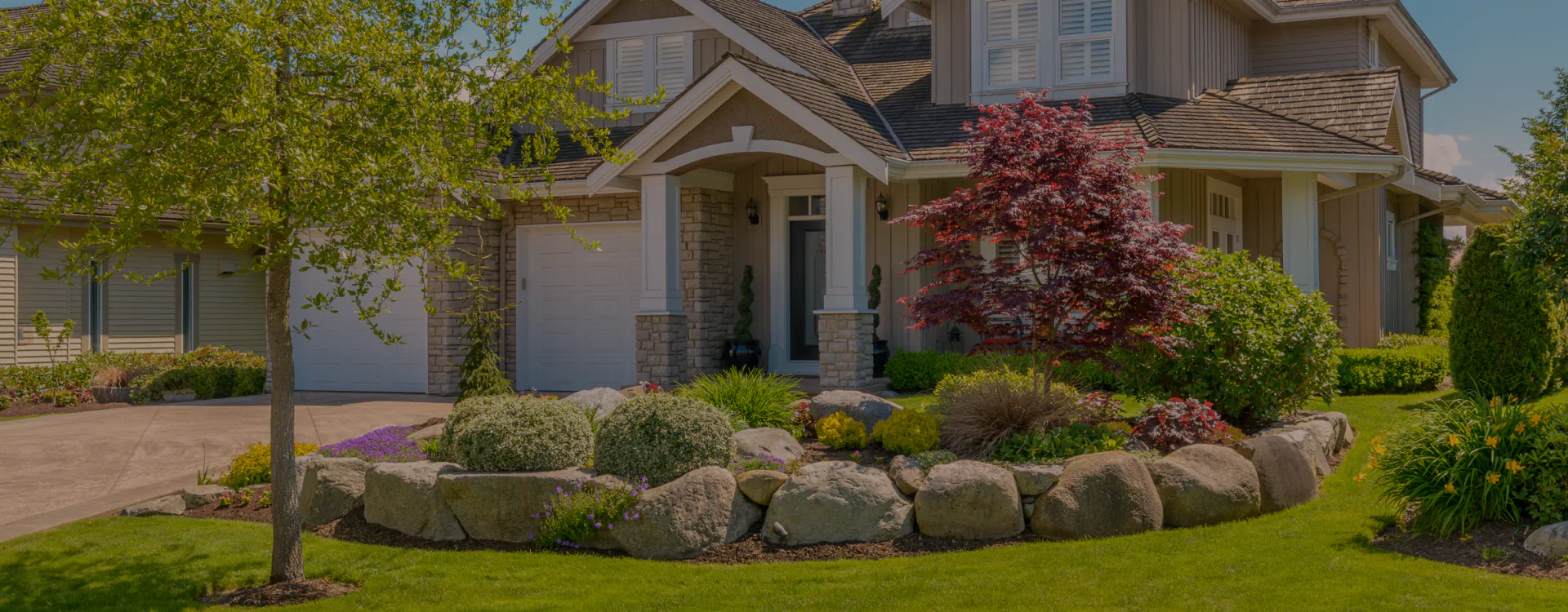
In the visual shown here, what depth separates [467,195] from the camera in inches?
266

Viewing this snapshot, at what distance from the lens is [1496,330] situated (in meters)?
11.4

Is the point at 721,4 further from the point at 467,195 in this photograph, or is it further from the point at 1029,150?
the point at 467,195

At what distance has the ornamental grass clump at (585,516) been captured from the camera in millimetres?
7160

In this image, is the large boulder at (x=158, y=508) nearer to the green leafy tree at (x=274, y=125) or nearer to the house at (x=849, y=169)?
the green leafy tree at (x=274, y=125)

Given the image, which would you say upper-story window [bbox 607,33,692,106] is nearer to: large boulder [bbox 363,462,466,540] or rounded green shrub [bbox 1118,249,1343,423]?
rounded green shrub [bbox 1118,249,1343,423]

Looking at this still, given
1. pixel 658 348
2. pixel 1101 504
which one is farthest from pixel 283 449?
pixel 658 348

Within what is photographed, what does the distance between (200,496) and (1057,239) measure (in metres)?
6.14

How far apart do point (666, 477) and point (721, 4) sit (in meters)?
9.58

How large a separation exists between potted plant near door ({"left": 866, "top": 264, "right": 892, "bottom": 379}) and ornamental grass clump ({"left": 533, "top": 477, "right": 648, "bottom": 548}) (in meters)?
6.23

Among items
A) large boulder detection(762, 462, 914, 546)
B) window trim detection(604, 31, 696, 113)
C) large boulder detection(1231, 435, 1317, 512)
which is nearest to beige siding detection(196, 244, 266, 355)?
window trim detection(604, 31, 696, 113)

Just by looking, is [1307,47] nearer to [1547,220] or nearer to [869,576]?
[1547,220]

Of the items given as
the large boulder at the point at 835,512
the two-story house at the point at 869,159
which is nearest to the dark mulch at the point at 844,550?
the large boulder at the point at 835,512

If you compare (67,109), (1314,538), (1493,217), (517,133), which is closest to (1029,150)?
(1314,538)

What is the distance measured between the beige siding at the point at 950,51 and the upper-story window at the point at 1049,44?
0.68 feet
